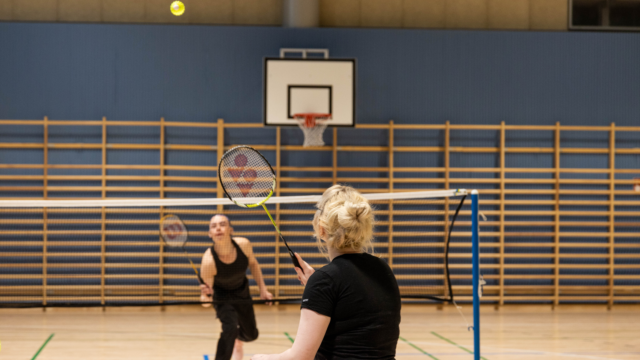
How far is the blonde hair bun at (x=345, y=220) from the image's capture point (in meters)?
1.99

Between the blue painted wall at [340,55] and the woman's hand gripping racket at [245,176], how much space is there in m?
6.46

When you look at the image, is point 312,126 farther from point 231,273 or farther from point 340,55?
point 231,273

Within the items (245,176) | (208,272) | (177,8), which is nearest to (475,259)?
(245,176)

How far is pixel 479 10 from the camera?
10336 millimetres

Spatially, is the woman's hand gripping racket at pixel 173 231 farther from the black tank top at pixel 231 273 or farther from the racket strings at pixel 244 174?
the racket strings at pixel 244 174

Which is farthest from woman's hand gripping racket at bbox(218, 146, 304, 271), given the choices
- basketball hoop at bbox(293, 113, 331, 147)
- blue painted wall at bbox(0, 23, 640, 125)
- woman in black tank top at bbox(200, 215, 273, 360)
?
blue painted wall at bbox(0, 23, 640, 125)

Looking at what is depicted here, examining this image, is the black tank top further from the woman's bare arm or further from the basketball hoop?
the basketball hoop

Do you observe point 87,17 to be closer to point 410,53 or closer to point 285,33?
point 285,33

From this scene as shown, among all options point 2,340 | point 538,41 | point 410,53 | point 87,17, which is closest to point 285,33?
point 410,53

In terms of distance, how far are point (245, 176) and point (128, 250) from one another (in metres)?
6.62

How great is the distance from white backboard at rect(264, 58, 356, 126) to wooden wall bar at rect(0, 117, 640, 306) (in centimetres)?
68

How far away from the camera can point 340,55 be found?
9.98m

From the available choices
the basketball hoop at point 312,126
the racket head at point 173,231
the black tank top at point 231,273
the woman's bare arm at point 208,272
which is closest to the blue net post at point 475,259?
the black tank top at point 231,273

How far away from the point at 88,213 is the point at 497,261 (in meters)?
6.87
